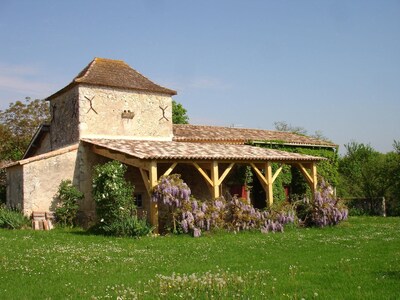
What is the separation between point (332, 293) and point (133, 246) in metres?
6.64

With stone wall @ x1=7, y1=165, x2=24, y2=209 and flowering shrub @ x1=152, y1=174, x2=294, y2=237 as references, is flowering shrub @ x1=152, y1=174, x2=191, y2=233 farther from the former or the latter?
stone wall @ x1=7, y1=165, x2=24, y2=209

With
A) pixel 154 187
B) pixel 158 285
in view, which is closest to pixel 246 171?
pixel 154 187

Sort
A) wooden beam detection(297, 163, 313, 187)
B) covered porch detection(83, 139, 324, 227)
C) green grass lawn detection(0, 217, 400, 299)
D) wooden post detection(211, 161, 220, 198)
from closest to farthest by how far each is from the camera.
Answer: green grass lawn detection(0, 217, 400, 299)
covered porch detection(83, 139, 324, 227)
wooden post detection(211, 161, 220, 198)
wooden beam detection(297, 163, 313, 187)

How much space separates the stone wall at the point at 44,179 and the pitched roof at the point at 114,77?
3306 millimetres

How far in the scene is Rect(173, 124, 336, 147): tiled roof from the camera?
2184 centimetres

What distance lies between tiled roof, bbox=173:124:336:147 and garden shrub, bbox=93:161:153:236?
6.23 metres

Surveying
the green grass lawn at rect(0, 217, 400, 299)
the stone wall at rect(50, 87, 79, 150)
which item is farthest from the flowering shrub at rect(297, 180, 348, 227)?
the stone wall at rect(50, 87, 79, 150)

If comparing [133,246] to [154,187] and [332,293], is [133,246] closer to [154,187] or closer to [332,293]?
[154,187]

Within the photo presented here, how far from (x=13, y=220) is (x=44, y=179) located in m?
1.83

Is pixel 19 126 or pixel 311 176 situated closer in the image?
pixel 311 176

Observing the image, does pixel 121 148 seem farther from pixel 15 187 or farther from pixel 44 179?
pixel 15 187

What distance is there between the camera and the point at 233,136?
22.9 meters

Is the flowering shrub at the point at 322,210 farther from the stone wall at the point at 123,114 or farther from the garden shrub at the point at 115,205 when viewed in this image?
the stone wall at the point at 123,114

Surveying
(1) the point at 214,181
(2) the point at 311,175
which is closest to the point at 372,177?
(2) the point at 311,175
